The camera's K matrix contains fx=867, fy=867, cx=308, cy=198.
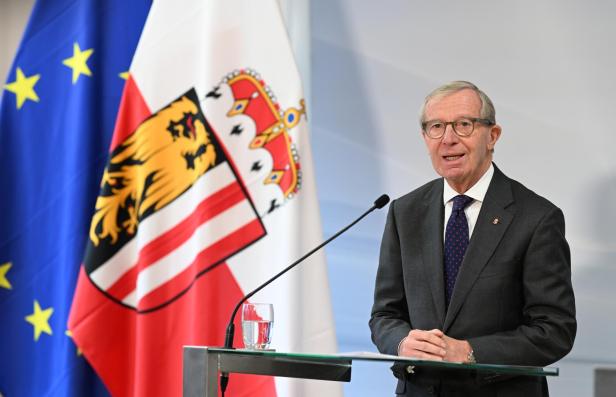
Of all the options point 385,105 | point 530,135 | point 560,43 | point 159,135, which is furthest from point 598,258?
point 159,135

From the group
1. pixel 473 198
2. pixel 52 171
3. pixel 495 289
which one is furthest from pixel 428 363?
pixel 52 171

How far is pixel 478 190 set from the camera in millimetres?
2410

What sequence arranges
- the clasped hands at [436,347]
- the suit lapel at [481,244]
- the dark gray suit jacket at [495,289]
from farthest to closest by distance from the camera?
1. the suit lapel at [481,244]
2. the dark gray suit jacket at [495,289]
3. the clasped hands at [436,347]

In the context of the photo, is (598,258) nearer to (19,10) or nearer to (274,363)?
(274,363)

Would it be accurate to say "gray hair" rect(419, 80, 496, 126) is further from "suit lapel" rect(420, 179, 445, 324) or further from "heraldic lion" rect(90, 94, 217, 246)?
"heraldic lion" rect(90, 94, 217, 246)

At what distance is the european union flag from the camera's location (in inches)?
133

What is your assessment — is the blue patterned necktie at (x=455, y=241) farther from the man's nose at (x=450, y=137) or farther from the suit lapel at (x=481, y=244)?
the man's nose at (x=450, y=137)

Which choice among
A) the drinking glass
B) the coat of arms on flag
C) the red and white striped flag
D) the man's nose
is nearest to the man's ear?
the man's nose

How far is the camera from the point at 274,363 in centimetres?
176

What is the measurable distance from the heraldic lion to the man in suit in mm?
1016

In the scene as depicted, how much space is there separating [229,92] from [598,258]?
153 centimetres

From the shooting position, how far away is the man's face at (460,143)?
7.86 feet

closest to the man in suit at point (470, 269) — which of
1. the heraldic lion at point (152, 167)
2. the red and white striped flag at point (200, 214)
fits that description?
the red and white striped flag at point (200, 214)

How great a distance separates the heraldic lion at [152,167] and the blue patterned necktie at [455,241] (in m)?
1.17
